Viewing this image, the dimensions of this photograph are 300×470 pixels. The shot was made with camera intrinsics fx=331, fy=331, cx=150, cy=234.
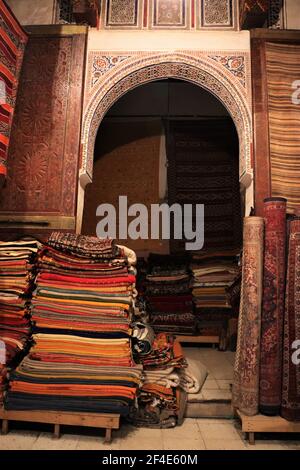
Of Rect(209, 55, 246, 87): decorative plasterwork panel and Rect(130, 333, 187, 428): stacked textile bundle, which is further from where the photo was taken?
Rect(209, 55, 246, 87): decorative plasterwork panel

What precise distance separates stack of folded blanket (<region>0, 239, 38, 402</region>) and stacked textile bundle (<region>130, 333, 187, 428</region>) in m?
0.93

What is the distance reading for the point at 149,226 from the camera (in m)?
4.64

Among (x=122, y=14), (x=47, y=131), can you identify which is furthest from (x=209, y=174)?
(x=47, y=131)

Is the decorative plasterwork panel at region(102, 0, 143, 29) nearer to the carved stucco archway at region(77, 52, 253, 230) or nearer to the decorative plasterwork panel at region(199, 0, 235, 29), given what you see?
the carved stucco archway at region(77, 52, 253, 230)

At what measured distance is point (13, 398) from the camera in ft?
7.07

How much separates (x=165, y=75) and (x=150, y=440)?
10.7 feet

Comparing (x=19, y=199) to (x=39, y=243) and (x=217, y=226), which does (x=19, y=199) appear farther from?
(x=217, y=226)

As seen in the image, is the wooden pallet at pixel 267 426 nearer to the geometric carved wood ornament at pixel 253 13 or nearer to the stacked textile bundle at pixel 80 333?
the stacked textile bundle at pixel 80 333

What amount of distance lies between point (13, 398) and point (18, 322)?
0.52m

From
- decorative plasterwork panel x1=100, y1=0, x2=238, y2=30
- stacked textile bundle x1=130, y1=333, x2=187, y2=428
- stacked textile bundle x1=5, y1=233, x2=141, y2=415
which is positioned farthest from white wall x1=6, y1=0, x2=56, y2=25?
stacked textile bundle x1=130, y1=333, x2=187, y2=428

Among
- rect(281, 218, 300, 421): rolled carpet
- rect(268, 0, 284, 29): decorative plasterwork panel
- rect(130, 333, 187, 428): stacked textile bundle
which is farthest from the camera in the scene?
rect(268, 0, 284, 29): decorative plasterwork panel

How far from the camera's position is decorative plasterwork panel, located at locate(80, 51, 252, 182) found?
323 cm

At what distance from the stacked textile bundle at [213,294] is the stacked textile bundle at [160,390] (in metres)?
1.45

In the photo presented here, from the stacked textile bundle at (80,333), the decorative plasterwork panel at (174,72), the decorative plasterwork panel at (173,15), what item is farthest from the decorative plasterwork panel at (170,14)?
the stacked textile bundle at (80,333)
